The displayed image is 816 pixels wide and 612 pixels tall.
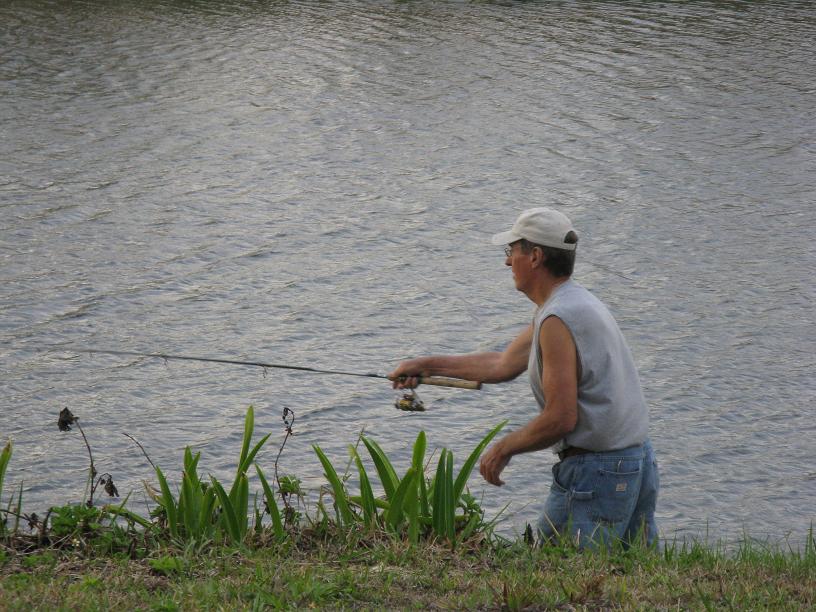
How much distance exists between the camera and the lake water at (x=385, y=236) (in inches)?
267

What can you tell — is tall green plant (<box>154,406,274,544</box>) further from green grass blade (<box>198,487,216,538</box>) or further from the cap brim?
the cap brim

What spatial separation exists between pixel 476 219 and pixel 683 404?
4.05 meters

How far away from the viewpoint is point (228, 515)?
479 cm

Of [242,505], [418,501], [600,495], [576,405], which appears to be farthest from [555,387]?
[242,505]

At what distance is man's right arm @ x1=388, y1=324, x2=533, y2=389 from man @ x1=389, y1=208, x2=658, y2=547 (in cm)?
17

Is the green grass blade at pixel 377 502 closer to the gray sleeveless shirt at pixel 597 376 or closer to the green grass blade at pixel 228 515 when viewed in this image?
the green grass blade at pixel 228 515

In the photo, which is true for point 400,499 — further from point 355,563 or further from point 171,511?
point 171,511

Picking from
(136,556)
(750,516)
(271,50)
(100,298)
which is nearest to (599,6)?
(271,50)

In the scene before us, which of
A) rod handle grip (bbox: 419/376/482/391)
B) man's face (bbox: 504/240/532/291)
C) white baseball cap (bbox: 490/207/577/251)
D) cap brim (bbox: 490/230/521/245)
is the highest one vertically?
white baseball cap (bbox: 490/207/577/251)

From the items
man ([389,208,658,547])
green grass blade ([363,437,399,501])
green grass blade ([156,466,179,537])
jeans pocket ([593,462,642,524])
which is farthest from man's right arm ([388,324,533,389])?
green grass blade ([156,466,179,537])

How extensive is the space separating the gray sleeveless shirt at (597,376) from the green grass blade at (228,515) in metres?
1.25

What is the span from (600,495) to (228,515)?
1.41 m

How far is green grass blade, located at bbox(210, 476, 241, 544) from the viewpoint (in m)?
4.76

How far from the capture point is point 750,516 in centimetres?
598
